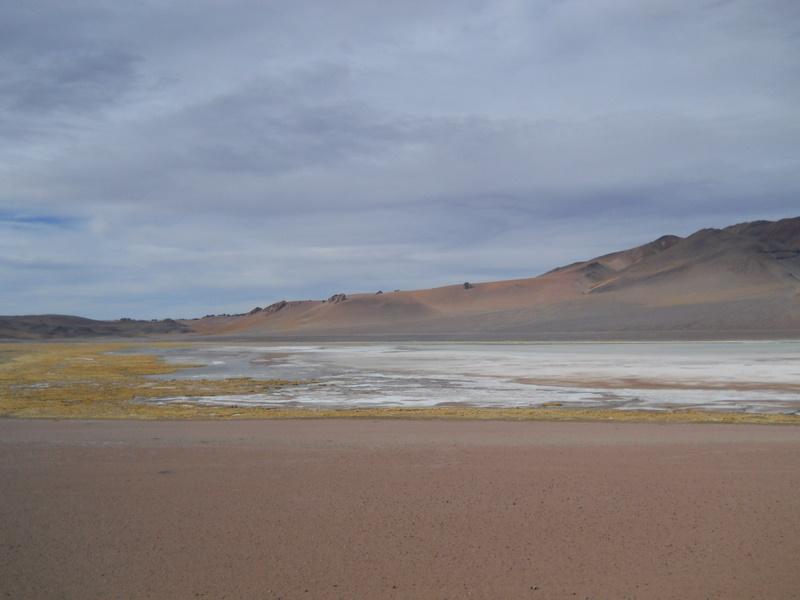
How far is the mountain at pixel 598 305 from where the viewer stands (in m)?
93.5

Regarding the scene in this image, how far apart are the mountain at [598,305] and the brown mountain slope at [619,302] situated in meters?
0.21

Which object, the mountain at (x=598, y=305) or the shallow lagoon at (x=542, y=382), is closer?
the shallow lagoon at (x=542, y=382)

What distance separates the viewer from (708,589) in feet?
18.1

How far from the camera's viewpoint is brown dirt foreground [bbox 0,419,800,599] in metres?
5.73

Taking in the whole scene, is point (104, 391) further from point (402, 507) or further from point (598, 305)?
point (598, 305)

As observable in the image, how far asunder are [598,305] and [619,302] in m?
3.10

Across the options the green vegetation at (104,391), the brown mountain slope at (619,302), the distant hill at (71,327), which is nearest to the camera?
the green vegetation at (104,391)

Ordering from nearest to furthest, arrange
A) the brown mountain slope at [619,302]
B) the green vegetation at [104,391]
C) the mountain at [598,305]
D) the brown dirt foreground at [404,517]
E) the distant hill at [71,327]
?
1. the brown dirt foreground at [404,517]
2. the green vegetation at [104,391]
3. the mountain at [598,305]
4. the brown mountain slope at [619,302]
5. the distant hill at [71,327]

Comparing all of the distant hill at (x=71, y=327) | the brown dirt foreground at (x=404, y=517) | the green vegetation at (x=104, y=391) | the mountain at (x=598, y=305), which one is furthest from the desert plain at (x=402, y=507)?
the distant hill at (x=71, y=327)

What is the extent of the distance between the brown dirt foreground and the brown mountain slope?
71.9 metres

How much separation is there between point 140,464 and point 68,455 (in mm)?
1329

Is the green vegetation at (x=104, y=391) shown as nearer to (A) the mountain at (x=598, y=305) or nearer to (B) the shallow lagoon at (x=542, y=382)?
(B) the shallow lagoon at (x=542, y=382)

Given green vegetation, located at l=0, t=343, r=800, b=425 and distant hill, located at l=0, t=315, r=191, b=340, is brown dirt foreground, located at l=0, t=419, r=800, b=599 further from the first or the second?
distant hill, located at l=0, t=315, r=191, b=340

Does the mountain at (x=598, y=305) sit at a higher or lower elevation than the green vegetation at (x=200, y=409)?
higher
